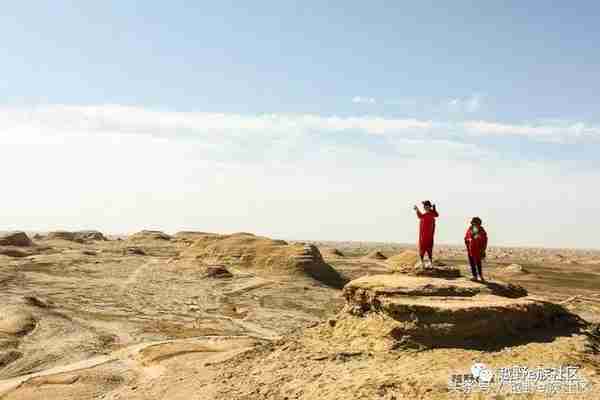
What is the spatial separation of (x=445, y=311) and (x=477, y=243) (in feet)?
8.17

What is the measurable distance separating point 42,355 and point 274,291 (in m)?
11.9

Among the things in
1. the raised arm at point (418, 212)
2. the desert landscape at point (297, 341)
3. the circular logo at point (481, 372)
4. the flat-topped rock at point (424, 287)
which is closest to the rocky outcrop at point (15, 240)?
the desert landscape at point (297, 341)

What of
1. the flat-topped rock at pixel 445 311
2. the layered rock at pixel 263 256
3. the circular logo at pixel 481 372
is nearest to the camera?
the circular logo at pixel 481 372

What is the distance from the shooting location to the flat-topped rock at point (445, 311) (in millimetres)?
7441

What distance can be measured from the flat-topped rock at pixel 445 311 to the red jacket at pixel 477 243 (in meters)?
0.74

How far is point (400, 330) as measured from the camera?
774 centimetres

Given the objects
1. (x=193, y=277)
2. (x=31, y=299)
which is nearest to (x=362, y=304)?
(x=31, y=299)

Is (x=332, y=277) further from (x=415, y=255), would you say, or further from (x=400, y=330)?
(x=400, y=330)

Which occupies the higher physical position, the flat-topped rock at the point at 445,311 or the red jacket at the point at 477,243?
the red jacket at the point at 477,243

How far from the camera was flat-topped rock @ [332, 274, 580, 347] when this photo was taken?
744 cm

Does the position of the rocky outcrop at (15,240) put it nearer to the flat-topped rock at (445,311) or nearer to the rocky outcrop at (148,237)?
the rocky outcrop at (148,237)

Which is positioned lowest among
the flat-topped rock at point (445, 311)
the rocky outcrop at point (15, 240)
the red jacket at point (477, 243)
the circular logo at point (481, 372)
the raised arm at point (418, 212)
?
the rocky outcrop at point (15, 240)

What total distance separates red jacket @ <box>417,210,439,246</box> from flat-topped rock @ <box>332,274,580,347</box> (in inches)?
39.8

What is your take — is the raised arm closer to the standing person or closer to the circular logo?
the standing person
